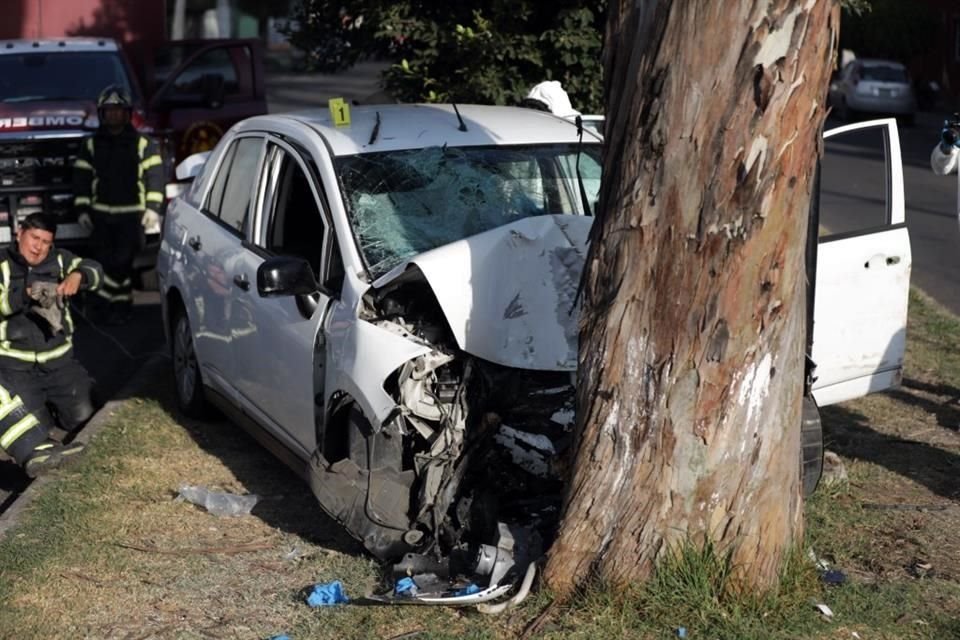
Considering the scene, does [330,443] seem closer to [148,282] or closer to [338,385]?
[338,385]

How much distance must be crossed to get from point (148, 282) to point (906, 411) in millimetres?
7149

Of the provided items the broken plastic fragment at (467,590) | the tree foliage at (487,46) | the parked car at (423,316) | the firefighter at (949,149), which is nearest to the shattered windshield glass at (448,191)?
the parked car at (423,316)

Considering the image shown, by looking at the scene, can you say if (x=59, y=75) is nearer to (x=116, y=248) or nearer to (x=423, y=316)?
(x=116, y=248)

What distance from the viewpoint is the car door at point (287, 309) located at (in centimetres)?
582

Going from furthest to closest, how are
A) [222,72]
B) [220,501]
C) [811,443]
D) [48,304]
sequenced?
[222,72], [48,304], [220,501], [811,443]

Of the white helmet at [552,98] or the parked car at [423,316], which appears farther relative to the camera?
the white helmet at [552,98]

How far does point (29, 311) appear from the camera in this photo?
742cm

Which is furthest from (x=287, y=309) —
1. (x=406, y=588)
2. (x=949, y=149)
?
(x=949, y=149)

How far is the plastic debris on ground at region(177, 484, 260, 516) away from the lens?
6234mm

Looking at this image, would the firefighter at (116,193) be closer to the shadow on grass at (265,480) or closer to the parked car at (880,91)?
the shadow on grass at (265,480)

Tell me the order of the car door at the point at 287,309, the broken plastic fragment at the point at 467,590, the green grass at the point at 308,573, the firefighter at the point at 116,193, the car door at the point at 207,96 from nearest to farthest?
1. the green grass at the point at 308,573
2. the broken plastic fragment at the point at 467,590
3. the car door at the point at 287,309
4. the firefighter at the point at 116,193
5. the car door at the point at 207,96

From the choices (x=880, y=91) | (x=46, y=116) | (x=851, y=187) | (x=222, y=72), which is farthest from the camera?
(x=880, y=91)

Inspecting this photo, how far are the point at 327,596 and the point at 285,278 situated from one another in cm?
128

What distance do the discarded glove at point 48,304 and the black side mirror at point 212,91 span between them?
19.8ft
